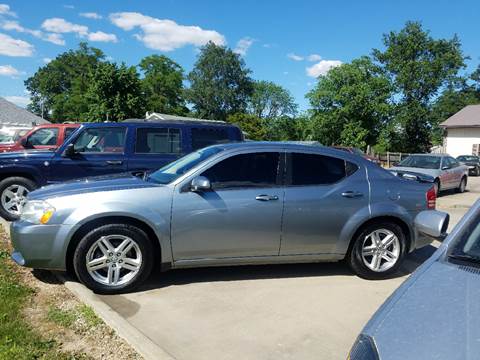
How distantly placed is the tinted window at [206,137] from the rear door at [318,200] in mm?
3330

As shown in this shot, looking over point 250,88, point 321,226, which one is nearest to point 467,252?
point 321,226

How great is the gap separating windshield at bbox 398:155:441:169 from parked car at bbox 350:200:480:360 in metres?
14.5

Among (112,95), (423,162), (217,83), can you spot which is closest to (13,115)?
(112,95)

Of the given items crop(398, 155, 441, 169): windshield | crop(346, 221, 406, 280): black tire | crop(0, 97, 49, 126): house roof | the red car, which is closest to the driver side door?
crop(346, 221, 406, 280): black tire

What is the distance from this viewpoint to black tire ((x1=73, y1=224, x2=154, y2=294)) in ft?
15.6

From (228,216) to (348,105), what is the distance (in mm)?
48233

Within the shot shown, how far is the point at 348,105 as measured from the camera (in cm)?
5100

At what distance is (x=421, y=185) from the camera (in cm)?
593

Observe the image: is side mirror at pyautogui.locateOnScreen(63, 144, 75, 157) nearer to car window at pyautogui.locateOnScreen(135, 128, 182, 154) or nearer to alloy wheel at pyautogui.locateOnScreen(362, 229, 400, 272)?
car window at pyautogui.locateOnScreen(135, 128, 182, 154)

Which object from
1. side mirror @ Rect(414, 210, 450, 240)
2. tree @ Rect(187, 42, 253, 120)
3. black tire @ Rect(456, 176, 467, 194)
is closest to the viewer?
side mirror @ Rect(414, 210, 450, 240)

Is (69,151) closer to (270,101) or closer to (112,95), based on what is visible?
(112,95)

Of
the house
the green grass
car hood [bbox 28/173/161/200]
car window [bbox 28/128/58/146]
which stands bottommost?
the green grass

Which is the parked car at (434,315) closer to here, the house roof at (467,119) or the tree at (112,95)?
the tree at (112,95)

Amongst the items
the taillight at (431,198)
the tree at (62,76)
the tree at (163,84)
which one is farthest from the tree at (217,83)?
the taillight at (431,198)
